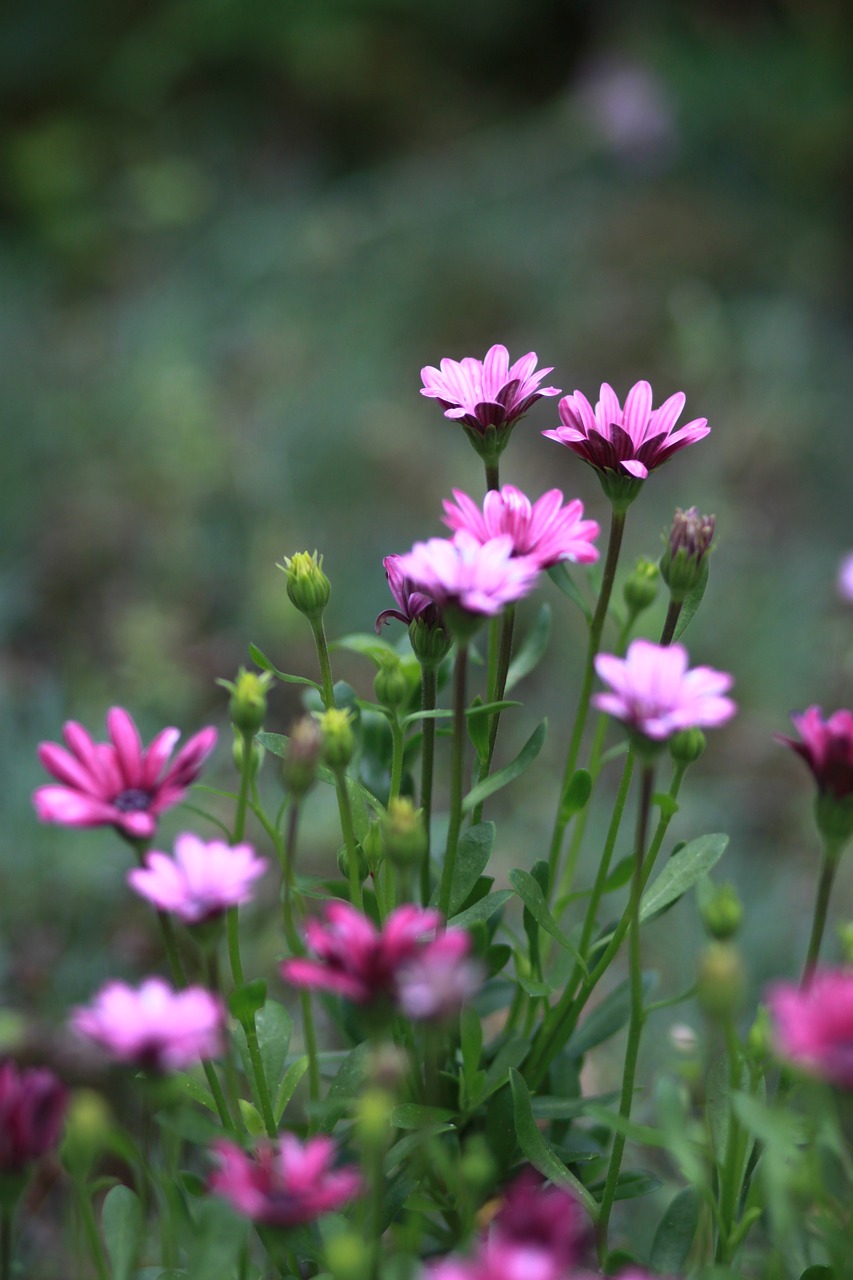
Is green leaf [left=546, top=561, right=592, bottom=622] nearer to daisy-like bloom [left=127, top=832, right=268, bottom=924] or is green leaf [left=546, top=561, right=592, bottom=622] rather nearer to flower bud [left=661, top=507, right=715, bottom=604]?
flower bud [left=661, top=507, right=715, bottom=604]

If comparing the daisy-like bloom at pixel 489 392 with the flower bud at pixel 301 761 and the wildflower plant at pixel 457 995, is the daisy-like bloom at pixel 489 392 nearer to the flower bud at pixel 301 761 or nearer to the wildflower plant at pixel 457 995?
the wildflower plant at pixel 457 995

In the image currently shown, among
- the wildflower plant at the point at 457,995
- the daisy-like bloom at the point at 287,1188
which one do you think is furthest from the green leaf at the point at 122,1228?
the daisy-like bloom at the point at 287,1188

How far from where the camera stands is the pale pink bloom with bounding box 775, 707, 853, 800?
455 millimetres

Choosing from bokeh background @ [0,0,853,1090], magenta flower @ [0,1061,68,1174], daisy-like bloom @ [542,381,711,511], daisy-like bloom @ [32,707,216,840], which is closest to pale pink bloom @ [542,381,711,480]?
daisy-like bloom @ [542,381,711,511]

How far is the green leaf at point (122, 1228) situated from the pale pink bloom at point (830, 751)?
0.33 meters

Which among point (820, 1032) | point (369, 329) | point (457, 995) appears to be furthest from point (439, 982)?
→ point (369, 329)

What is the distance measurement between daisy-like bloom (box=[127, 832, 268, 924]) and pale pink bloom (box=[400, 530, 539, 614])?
0.12m

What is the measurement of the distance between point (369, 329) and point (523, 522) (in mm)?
1625

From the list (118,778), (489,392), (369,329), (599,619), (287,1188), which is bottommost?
(287,1188)

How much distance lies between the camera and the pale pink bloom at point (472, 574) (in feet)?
1.42

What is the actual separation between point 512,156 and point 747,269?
0.54 metres

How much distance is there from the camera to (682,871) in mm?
542

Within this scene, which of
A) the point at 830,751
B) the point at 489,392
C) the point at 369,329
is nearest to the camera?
the point at 830,751

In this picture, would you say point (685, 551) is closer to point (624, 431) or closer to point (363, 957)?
point (624, 431)
